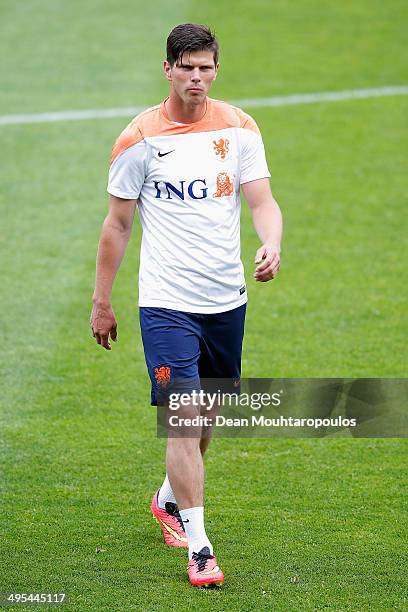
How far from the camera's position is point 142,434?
24.3 ft

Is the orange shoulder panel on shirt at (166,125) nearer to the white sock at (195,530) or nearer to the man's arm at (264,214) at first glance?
the man's arm at (264,214)

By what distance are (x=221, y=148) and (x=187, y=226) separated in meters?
0.42

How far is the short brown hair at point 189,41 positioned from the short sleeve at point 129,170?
436mm

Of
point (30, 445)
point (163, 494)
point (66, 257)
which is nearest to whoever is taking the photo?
point (163, 494)

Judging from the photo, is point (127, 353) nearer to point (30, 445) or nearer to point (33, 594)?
point (30, 445)

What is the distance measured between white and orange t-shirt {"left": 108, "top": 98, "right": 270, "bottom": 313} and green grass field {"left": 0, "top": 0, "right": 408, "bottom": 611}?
129 centimetres

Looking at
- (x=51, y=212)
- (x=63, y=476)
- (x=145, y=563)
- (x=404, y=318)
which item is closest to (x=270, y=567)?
(x=145, y=563)

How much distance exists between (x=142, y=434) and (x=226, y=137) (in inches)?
95.9

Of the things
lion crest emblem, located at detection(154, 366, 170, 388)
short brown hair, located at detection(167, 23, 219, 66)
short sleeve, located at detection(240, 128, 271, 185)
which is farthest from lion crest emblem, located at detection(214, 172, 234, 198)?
lion crest emblem, located at detection(154, 366, 170, 388)

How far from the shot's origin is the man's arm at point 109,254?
564 centimetres

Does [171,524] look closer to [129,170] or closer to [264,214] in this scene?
[264,214]

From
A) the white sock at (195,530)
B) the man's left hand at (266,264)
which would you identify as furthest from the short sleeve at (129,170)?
the white sock at (195,530)

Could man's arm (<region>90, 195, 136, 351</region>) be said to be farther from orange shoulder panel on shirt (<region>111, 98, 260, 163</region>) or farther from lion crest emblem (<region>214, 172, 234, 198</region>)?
lion crest emblem (<region>214, 172, 234, 198</region>)

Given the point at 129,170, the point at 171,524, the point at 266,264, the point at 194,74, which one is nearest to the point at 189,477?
the point at 171,524
